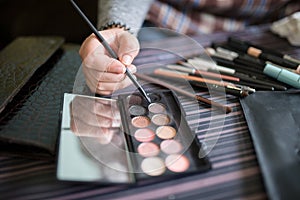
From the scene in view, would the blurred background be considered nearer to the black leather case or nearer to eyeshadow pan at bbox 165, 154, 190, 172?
the black leather case

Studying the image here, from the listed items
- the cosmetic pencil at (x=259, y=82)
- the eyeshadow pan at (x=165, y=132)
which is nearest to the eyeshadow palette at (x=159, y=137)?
the eyeshadow pan at (x=165, y=132)

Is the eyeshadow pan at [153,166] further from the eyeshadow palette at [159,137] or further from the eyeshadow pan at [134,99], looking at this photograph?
the eyeshadow pan at [134,99]

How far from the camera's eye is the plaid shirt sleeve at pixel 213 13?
2.40 ft

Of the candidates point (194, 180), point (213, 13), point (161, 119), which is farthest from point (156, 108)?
point (213, 13)

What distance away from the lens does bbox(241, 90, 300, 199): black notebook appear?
362mm

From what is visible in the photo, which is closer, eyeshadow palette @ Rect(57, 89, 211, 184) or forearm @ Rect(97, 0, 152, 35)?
eyeshadow palette @ Rect(57, 89, 211, 184)

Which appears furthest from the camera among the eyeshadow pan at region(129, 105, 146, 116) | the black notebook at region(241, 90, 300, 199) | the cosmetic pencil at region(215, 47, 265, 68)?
the cosmetic pencil at region(215, 47, 265, 68)

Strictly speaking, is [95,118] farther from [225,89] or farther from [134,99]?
[225,89]

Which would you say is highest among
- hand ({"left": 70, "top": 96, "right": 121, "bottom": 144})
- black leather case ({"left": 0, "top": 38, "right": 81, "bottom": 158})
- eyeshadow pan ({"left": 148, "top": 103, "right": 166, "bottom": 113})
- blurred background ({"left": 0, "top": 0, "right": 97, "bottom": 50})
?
eyeshadow pan ({"left": 148, "top": 103, "right": 166, "bottom": 113})

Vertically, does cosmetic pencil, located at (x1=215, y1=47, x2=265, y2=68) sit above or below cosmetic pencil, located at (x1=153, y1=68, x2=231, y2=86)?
above

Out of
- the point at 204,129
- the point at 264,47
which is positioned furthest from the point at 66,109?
the point at 264,47

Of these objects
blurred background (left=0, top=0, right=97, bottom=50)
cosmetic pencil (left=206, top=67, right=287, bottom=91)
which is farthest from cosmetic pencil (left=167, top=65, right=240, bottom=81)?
blurred background (left=0, top=0, right=97, bottom=50)

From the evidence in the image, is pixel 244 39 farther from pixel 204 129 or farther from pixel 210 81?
pixel 204 129

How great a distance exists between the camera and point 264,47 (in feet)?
2.05
